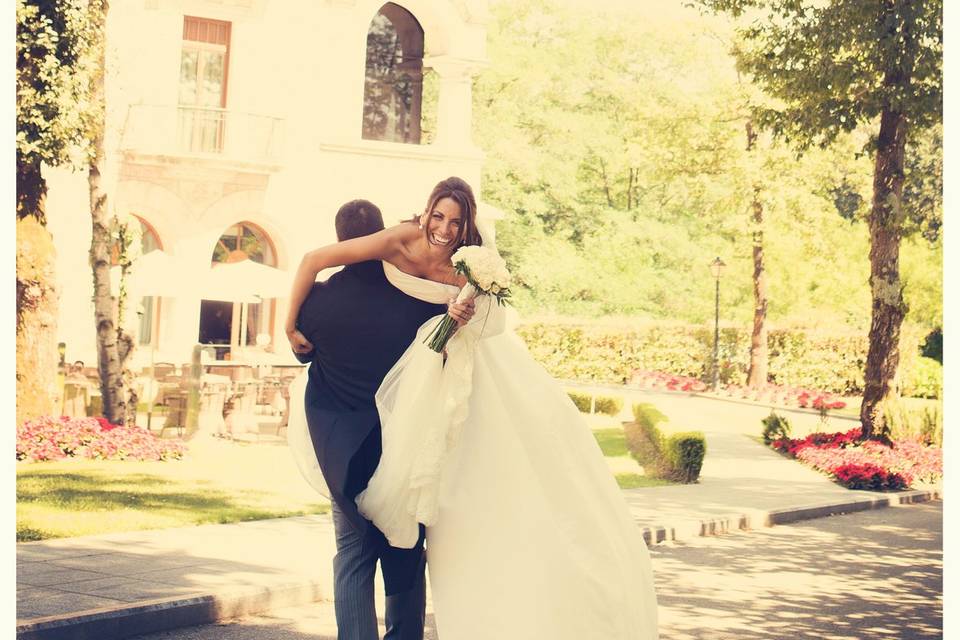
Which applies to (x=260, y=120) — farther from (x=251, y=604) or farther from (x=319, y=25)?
(x=251, y=604)

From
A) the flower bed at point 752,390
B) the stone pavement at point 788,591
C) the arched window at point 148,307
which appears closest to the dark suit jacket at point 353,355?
the stone pavement at point 788,591

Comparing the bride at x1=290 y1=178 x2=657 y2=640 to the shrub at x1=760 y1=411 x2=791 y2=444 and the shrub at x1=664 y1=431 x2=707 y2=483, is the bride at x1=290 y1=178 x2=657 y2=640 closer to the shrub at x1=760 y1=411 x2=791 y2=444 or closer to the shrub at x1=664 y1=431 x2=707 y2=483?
the shrub at x1=664 y1=431 x2=707 y2=483

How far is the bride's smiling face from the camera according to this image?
4867 mm

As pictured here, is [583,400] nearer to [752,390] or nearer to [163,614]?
[752,390]

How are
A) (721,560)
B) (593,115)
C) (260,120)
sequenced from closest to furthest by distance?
(721,560), (260,120), (593,115)

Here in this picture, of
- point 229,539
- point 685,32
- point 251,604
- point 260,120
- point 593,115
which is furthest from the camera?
point 593,115

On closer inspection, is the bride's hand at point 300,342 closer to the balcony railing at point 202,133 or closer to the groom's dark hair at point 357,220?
the groom's dark hair at point 357,220

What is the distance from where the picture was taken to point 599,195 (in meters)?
50.0

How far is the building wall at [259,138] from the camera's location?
24.0m

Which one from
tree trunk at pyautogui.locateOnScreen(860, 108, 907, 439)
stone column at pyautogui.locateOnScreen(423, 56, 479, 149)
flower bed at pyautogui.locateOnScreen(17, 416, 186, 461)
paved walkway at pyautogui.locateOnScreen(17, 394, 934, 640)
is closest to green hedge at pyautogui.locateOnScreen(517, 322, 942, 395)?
stone column at pyautogui.locateOnScreen(423, 56, 479, 149)

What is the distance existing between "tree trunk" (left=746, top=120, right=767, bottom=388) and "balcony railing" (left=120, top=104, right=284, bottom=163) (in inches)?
581

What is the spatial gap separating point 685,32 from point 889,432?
19627mm

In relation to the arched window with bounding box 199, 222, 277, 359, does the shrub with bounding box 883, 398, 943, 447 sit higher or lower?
lower
